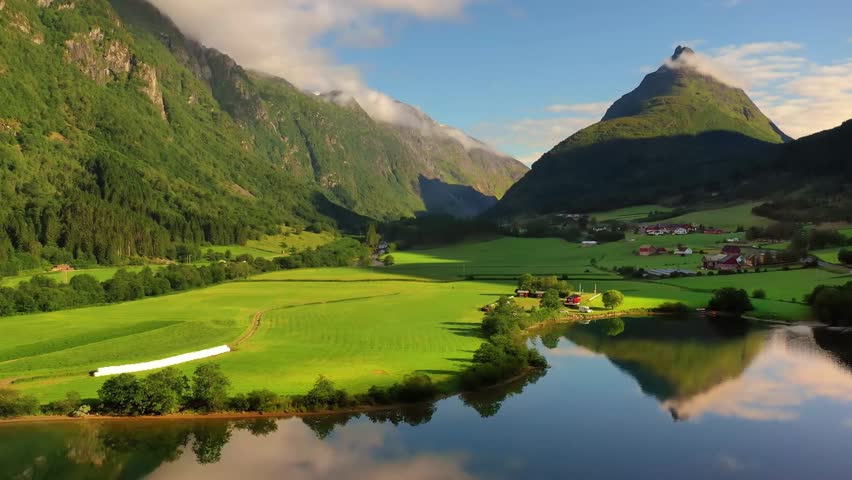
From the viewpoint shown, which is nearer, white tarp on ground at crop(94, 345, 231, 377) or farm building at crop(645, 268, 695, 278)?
white tarp on ground at crop(94, 345, 231, 377)

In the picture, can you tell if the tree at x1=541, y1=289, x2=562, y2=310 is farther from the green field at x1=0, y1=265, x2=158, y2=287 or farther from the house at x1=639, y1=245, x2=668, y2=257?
the green field at x1=0, y1=265, x2=158, y2=287

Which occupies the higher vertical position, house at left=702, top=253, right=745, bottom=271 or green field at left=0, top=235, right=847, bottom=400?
house at left=702, top=253, right=745, bottom=271

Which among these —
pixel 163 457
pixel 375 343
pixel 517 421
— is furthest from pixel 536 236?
pixel 163 457

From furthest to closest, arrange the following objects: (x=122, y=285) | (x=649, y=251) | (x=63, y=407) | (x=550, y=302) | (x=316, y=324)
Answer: (x=649, y=251), (x=122, y=285), (x=550, y=302), (x=316, y=324), (x=63, y=407)

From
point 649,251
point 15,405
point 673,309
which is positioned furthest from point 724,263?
point 15,405

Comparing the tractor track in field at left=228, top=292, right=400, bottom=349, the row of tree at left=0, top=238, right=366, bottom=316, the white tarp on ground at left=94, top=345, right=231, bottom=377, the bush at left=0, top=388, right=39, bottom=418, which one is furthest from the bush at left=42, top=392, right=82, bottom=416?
the row of tree at left=0, top=238, right=366, bottom=316

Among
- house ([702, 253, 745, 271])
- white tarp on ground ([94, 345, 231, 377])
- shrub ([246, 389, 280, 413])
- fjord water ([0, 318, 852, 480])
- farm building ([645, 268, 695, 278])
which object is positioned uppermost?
house ([702, 253, 745, 271])

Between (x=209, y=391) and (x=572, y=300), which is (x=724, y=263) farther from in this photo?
(x=209, y=391)
